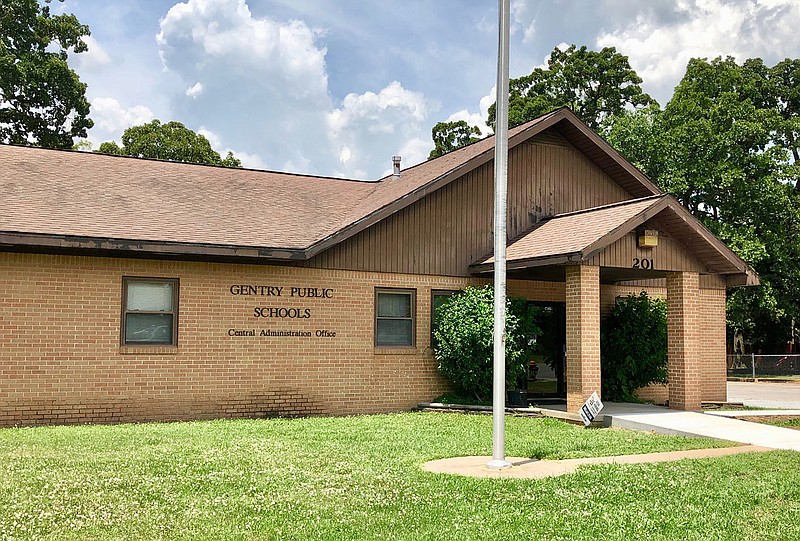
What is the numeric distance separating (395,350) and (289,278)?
8.84 ft

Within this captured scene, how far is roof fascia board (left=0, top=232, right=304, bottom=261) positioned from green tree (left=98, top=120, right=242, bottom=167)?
89.8 feet

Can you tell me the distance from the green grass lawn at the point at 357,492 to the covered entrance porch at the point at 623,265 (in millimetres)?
3325

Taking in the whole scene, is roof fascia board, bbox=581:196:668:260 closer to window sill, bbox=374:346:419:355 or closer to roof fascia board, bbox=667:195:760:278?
roof fascia board, bbox=667:195:760:278

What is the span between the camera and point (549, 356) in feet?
62.6

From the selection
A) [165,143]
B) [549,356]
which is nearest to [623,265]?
[549,356]

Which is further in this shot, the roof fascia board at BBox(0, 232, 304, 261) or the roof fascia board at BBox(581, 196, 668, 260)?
the roof fascia board at BBox(581, 196, 668, 260)

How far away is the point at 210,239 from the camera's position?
14930 millimetres

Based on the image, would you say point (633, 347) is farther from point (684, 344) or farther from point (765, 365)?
point (765, 365)

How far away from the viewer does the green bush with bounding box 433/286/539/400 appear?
16.2m

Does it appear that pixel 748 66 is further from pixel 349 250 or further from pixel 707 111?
pixel 349 250

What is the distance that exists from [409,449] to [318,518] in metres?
4.10

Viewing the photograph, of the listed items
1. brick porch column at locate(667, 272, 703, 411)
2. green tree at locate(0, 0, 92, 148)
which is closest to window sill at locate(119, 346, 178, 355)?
brick porch column at locate(667, 272, 703, 411)

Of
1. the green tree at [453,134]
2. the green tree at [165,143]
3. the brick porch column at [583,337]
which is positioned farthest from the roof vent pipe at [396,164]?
the green tree at [453,134]

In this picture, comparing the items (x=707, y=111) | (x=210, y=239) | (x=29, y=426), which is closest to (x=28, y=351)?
(x=29, y=426)
